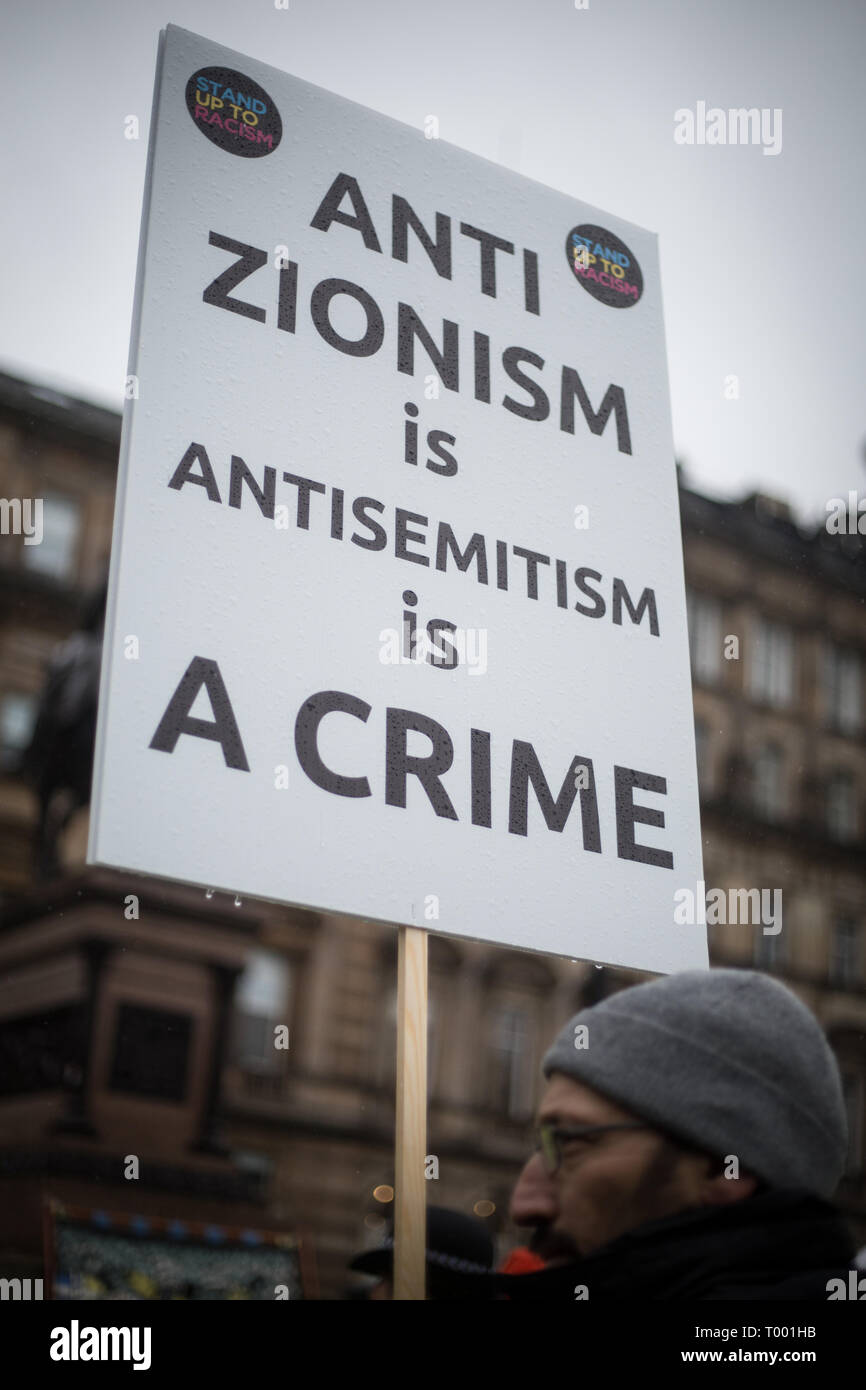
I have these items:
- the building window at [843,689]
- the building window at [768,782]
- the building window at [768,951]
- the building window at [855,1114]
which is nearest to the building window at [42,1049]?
the building window at [855,1114]

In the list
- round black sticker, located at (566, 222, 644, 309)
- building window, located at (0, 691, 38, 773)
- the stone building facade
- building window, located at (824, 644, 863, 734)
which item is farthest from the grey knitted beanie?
building window, located at (824, 644, 863, 734)

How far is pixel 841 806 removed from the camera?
31250 mm

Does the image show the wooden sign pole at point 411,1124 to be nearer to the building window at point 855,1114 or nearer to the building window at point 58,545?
the building window at point 58,545

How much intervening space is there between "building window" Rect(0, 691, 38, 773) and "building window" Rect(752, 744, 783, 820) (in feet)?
45.8

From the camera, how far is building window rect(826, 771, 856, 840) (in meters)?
30.9

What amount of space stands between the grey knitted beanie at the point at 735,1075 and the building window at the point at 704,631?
26767 mm

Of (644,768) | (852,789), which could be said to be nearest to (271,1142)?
(852,789)

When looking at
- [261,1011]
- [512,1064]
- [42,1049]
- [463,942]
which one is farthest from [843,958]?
[42,1049]

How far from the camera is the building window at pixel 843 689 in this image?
30797mm

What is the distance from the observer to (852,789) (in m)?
31.6

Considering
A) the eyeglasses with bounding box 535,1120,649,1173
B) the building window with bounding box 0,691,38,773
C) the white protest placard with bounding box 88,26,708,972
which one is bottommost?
the eyeglasses with bounding box 535,1120,649,1173

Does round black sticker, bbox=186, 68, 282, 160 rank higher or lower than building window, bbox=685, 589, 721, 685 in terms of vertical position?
lower

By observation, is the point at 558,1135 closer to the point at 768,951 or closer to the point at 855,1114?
the point at 855,1114

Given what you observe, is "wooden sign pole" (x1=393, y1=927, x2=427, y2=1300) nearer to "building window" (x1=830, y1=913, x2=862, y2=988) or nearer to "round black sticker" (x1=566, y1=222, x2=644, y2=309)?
"round black sticker" (x1=566, y1=222, x2=644, y2=309)
